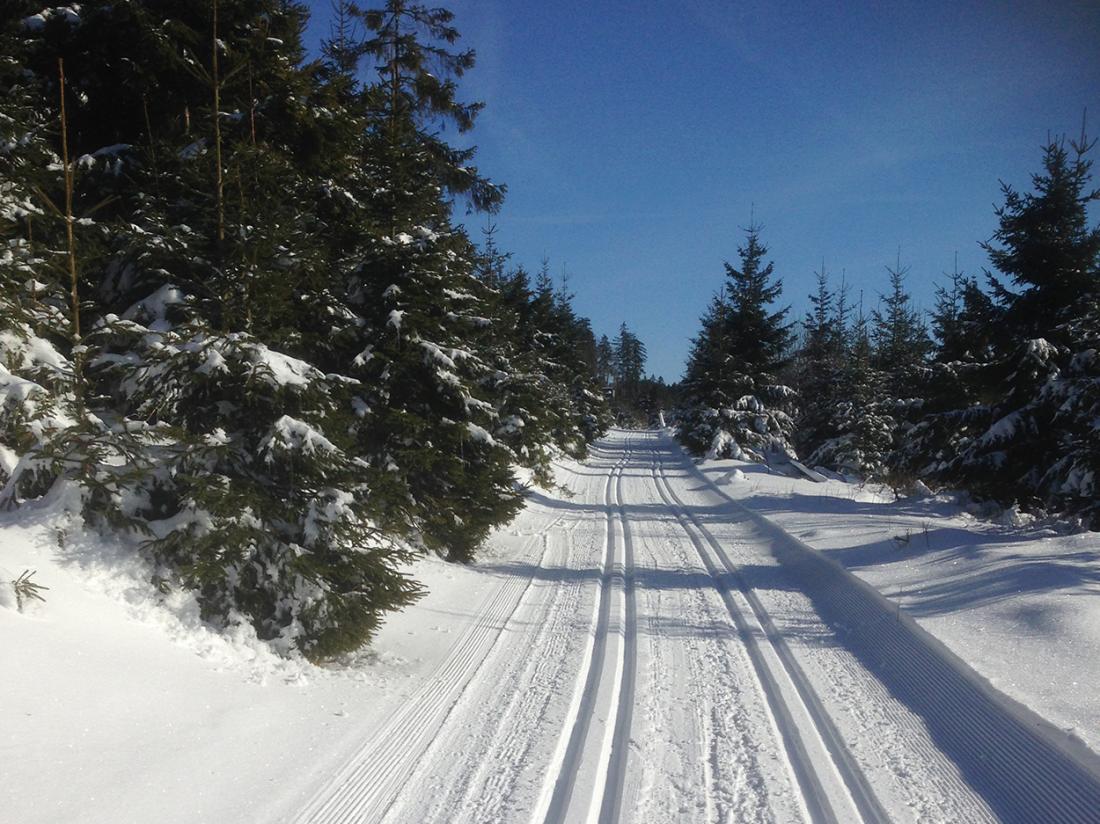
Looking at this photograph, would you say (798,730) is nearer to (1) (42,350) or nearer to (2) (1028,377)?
(1) (42,350)

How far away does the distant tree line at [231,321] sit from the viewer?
5.70m

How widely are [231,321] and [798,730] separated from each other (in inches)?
251

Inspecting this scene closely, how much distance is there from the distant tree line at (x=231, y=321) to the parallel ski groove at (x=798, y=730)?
372 centimetres

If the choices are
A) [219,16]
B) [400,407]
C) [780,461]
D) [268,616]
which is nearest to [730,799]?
[268,616]

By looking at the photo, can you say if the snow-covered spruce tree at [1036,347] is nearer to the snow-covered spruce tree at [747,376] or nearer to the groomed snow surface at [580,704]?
the groomed snow surface at [580,704]

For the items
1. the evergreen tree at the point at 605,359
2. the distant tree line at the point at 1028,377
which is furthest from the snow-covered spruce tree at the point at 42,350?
the evergreen tree at the point at 605,359

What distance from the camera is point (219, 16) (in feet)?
26.7

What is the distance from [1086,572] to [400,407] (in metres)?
9.61

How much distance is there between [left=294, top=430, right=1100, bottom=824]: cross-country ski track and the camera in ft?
13.0

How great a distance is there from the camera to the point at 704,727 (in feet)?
16.3

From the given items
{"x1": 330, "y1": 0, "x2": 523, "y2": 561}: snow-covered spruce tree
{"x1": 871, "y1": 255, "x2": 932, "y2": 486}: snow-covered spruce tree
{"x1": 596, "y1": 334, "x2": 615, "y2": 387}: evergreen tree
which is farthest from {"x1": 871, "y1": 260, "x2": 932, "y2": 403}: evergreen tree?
{"x1": 596, "y1": 334, "x2": 615, "y2": 387}: evergreen tree

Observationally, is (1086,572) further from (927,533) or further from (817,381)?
(817,381)

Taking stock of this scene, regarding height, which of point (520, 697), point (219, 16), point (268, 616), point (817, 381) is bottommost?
point (520, 697)

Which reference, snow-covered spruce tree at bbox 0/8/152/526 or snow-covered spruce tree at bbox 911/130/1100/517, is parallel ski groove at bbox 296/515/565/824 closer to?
snow-covered spruce tree at bbox 0/8/152/526
